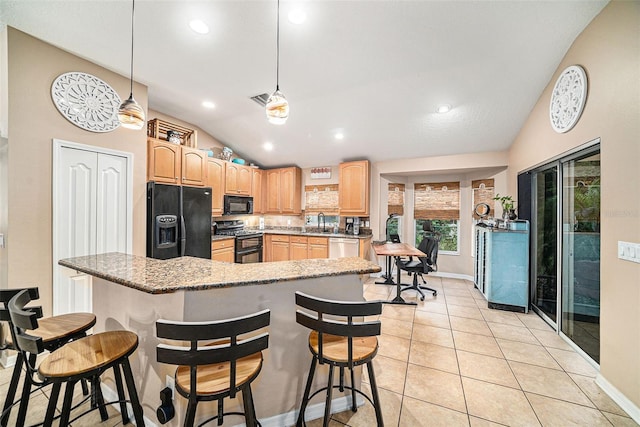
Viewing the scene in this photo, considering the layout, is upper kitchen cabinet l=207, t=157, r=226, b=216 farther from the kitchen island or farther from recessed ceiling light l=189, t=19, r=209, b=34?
the kitchen island

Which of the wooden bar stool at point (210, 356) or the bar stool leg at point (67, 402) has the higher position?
the wooden bar stool at point (210, 356)

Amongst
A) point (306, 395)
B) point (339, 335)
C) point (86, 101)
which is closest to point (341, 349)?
point (339, 335)

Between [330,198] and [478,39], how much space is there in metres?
3.68

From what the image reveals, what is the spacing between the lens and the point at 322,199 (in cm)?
558

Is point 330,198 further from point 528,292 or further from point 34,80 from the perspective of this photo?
point 34,80

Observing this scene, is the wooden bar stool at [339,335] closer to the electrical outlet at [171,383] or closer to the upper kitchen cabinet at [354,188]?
the electrical outlet at [171,383]

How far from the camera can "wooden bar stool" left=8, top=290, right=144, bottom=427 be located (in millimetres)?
1112

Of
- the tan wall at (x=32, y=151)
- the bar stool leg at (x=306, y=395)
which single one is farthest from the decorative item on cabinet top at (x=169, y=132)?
the bar stool leg at (x=306, y=395)

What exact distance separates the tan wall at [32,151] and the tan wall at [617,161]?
15.3 feet

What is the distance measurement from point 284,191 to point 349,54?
3503 millimetres

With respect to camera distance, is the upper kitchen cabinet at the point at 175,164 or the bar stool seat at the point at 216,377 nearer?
the bar stool seat at the point at 216,377

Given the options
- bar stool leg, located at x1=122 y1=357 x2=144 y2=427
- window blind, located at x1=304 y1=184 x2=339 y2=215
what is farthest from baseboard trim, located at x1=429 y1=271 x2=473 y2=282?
bar stool leg, located at x1=122 y1=357 x2=144 y2=427

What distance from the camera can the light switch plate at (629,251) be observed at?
1.62 metres

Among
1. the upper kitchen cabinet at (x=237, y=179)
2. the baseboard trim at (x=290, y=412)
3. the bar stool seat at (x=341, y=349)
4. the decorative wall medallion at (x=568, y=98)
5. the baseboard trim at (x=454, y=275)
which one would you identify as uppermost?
the decorative wall medallion at (x=568, y=98)
